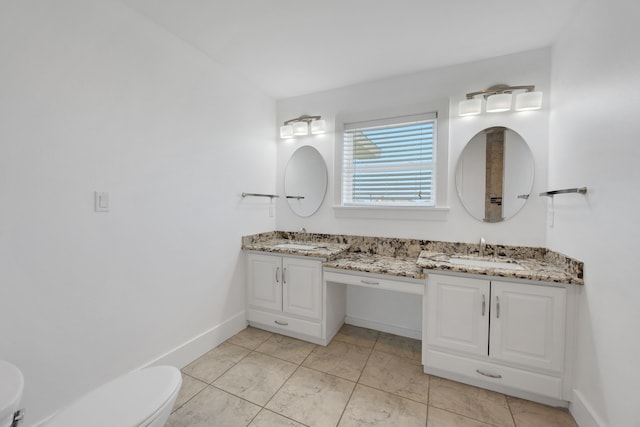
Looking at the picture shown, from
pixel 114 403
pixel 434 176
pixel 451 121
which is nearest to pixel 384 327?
pixel 434 176

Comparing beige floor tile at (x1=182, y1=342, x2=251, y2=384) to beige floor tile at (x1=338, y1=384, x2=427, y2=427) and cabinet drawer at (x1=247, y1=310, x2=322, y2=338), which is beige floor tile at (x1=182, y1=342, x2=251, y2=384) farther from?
beige floor tile at (x1=338, y1=384, x2=427, y2=427)

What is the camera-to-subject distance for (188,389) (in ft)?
5.57

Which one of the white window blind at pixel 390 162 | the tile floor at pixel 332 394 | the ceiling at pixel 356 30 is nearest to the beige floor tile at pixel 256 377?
the tile floor at pixel 332 394

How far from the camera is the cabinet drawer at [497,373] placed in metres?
1.55

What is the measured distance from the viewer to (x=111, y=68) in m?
1.51

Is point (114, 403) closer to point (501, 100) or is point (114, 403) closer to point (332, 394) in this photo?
point (332, 394)

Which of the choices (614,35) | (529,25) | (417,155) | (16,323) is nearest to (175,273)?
(16,323)

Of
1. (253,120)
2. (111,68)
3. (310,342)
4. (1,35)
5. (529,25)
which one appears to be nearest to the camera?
(1,35)

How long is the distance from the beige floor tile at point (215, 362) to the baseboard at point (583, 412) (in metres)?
2.17

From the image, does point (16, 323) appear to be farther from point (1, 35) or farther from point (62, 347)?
point (1, 35)

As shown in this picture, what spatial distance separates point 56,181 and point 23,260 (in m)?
0.40

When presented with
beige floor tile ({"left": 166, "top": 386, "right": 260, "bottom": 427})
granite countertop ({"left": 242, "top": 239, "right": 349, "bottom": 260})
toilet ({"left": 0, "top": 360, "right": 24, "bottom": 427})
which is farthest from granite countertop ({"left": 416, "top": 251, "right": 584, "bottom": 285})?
toilet ({"left": 0, "top": 360, "right": 24, "bottom": 427})

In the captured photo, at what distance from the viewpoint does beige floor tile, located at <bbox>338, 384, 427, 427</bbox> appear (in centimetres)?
146

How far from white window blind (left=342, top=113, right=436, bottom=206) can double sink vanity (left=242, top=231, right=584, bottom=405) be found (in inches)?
17.9
